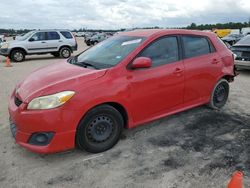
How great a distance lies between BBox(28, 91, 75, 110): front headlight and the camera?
159 inches

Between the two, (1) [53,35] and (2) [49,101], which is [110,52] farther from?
(1) [53,35]

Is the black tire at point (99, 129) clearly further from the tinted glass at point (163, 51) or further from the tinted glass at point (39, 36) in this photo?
the tinted glass at point (39, 36)

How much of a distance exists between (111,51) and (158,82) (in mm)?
966

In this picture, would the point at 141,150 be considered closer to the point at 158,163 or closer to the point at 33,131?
the point at 158,163

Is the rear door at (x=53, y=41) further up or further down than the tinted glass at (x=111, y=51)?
further up

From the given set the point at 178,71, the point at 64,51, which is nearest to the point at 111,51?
the point at 178,71

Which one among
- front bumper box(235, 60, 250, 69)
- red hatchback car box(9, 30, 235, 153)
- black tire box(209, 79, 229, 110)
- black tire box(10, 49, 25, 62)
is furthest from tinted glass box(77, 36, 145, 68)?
black tire box(10, 49, 25, 62)

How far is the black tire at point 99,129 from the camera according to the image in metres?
4.29

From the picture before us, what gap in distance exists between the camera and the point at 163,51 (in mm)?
5207

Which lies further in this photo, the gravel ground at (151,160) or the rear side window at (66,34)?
the rear side window at (66,34)

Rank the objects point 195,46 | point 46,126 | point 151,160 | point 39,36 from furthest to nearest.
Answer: point 39,36
point 195,46
point 151,160
point 46,126

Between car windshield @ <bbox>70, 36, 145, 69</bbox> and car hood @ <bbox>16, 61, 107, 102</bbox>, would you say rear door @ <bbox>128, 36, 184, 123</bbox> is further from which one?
car hood @ <bbox>16, 61, 107, 102</bbox>

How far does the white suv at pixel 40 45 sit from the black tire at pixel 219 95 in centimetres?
1349

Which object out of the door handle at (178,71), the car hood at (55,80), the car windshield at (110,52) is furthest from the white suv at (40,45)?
the door handle at (178,71)
